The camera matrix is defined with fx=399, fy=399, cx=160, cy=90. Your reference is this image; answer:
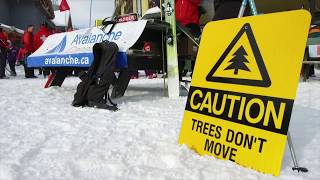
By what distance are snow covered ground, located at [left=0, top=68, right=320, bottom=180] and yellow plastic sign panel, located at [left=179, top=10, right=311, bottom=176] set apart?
11 cm

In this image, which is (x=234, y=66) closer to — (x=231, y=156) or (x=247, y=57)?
(x=247, y=57)

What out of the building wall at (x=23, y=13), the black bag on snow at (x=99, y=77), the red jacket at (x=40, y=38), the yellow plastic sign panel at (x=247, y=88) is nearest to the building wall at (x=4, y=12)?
the building wall at (x=23, y=13)

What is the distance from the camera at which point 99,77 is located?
15.0 feet

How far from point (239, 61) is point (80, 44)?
12.2ft

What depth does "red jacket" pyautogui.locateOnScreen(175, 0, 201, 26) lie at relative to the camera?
229 inches

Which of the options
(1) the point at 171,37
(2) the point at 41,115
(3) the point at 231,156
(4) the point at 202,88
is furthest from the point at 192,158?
(1) the point at 171,37

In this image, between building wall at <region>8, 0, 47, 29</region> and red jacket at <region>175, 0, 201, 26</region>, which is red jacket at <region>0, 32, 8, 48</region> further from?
building wall at <region>8, 0, 47, 29</region>

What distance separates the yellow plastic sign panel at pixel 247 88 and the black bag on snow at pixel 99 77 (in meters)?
2.00

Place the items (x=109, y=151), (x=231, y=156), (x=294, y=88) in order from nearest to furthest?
(x=294, y=88) < (x=231, y=156) < (x=109, y=151)

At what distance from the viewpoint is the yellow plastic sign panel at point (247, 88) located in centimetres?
211

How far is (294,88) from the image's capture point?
2064 mm

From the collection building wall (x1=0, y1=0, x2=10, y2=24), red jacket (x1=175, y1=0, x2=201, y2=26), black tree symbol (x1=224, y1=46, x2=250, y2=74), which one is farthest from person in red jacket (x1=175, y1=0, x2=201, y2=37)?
building wall (x1=0, y1=0, x2=10, y2=24)

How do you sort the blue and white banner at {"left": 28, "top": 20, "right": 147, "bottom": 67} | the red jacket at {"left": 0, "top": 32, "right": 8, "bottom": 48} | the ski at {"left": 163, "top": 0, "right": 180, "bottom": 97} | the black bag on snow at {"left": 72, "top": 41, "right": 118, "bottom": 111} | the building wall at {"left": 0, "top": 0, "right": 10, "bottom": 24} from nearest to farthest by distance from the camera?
1. the black bag on snow at {"left": 72, "top": 41, "right": 118, "bottom": 111}
2. the blue and white banner at {"left": 28, "top": 20, "right": 147, "bottom": 67}
3. the ski at {"left": 163, "top": 0, "right": 180, "bottom": 97}
4. the red jacket at {"left": 0, "top": 32, "right": 8, "bottom": 48}
5. the building wall at {"left": 0, "top": 0, "right": 10, "bottom": 24}

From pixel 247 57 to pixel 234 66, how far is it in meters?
0.11
